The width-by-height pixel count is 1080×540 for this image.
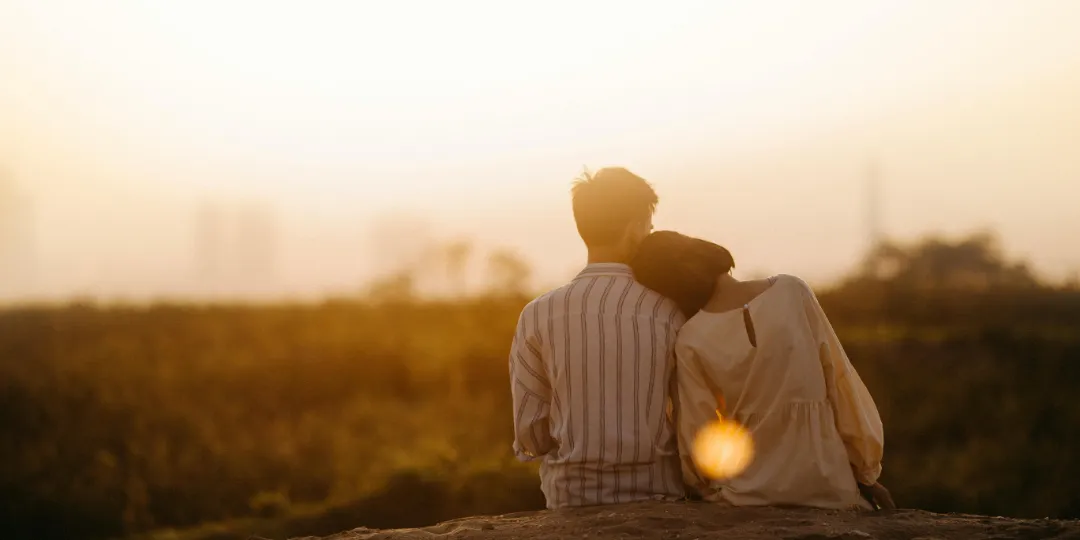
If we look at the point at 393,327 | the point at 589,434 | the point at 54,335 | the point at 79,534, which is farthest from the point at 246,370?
the point at 589,434

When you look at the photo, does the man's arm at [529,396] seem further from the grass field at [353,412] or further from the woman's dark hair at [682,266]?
the grass field at [353,412]

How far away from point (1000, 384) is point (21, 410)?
61.2ft

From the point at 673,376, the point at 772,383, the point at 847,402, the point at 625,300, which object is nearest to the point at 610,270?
the point at 625,300

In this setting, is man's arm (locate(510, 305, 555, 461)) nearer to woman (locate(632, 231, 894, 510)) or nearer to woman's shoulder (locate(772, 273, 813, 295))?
woman (locate(632, 231, 894, 510))

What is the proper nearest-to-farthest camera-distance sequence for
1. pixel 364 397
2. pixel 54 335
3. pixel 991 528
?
pixel 991 528 < pixel 364 397 < pixel 54 335

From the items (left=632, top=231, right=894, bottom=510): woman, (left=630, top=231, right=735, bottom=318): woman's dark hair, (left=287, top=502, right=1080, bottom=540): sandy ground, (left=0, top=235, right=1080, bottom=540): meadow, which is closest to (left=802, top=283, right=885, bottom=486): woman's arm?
(left=632, top=231, right=894, bottom=510): woman

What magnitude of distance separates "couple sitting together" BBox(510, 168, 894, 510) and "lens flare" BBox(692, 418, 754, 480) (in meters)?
0.03

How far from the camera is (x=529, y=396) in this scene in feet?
15.0

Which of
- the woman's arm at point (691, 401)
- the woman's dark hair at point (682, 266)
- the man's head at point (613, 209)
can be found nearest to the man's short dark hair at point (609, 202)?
the man's head at point (613, 209)

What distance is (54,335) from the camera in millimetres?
29359

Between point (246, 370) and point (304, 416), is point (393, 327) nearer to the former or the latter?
point (246, 370)

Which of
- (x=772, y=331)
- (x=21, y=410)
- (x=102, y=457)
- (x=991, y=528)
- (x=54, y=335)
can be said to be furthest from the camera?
(x=54, y=335)

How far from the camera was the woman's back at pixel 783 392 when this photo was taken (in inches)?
164

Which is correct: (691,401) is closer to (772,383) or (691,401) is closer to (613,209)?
(772,383)
